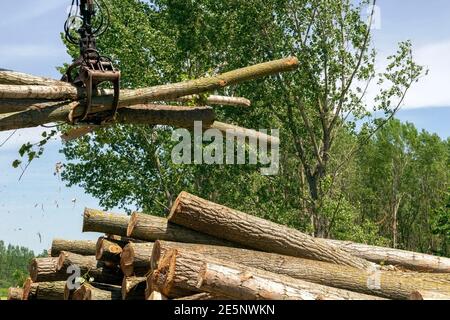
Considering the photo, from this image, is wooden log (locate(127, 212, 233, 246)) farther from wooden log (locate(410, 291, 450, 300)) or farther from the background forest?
the background forest

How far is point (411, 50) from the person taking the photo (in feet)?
82.9

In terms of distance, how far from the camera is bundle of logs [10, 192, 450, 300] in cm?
755

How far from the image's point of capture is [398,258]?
1080cm

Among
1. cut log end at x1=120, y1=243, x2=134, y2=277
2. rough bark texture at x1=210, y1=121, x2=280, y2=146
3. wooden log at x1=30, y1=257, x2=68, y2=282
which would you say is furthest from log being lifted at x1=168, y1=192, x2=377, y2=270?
wooden log at x1=30, y1=257, x2=68, y2=282

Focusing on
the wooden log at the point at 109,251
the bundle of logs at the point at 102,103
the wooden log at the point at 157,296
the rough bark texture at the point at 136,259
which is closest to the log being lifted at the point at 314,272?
the rough bark texture at the point at 136,259

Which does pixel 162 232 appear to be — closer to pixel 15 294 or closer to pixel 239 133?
pixel 239 133

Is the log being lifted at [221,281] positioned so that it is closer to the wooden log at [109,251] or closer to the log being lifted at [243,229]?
the log being lifted at [243,229]

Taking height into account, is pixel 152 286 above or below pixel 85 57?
below

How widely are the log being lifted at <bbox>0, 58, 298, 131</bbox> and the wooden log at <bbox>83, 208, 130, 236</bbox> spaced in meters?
1.33

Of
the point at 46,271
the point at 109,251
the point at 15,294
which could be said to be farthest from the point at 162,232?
the point at 15,294

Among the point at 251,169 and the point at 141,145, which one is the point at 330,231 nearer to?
the point at 251,169

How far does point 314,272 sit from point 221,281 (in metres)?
1.77
